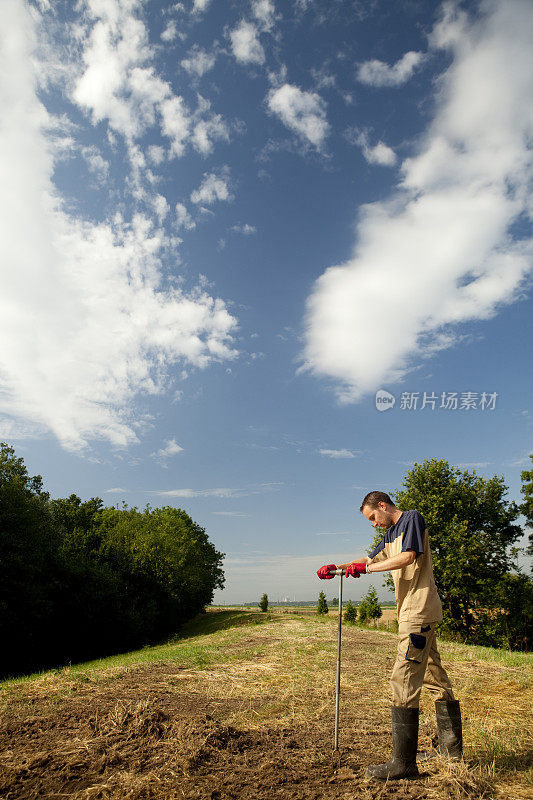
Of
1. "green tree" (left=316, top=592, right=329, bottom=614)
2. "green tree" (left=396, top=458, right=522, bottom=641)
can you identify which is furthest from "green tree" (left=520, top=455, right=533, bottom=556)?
"green tree" (left=316, top=592, right=329, bottom=614)

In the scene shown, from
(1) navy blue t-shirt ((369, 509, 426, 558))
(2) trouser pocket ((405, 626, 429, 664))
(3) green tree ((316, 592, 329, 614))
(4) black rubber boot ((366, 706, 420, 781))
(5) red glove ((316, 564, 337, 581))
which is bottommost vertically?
(3) green tree ((316, 592, 329, 614))

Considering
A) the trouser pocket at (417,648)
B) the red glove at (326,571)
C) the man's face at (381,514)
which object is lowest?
the trouser pocket at (417,648)

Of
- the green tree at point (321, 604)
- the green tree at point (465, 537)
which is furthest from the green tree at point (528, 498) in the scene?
the green tree at point (321, 604)

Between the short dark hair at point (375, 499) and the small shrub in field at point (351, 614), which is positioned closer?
the short dark hair at point (375, 499)

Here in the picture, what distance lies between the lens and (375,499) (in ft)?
15.1

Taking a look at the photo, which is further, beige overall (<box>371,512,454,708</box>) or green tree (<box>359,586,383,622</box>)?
green tree (<box>359,586,383,622</box>)

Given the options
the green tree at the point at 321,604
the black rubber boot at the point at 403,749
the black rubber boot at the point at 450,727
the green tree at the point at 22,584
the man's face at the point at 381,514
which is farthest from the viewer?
the green tree at the point at 321,604

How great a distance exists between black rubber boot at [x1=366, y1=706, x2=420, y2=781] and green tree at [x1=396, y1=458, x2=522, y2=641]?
22618 millimetres

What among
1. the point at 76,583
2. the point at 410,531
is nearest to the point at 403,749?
the point at 410,531

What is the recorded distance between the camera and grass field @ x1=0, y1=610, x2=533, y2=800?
12.4ft

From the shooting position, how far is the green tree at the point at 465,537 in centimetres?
2416

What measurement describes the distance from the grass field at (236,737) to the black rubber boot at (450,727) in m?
0.17

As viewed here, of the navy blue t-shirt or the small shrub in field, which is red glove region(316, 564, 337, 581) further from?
the small shrub in field

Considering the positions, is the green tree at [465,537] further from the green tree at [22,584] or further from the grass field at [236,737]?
the green tree at [22,584]
